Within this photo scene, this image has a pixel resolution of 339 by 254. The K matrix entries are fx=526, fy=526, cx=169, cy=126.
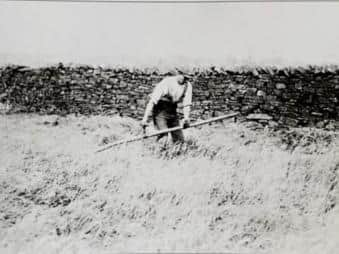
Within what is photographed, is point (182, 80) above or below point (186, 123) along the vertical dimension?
above

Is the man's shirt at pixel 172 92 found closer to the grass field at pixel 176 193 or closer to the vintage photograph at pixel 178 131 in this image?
the vintage photograph at pixel 178 131

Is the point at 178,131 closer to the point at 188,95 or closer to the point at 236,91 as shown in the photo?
the point at 188,95

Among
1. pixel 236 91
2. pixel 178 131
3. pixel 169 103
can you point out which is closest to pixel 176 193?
pixel 178 131

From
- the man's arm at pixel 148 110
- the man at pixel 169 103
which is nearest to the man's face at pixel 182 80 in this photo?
the man at pixel 169 103

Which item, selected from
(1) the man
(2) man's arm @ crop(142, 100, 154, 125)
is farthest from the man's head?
(2) man's arm @ crop(142, 100, 154, 125)

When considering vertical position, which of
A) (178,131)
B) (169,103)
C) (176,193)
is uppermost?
(169,103)

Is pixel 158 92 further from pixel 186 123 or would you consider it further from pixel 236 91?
pixel 236 91

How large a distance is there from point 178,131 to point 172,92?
14 cm

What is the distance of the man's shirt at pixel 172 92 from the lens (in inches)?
75.5

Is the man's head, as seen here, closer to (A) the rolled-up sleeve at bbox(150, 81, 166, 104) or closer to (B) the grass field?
(A) the rolled-up sleeve at bbox(150, 81, 166, 104)

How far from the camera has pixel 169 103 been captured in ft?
6.33

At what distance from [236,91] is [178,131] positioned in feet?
0.85

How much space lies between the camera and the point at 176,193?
189 centimetres

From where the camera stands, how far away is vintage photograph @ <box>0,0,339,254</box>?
1.88 metres
